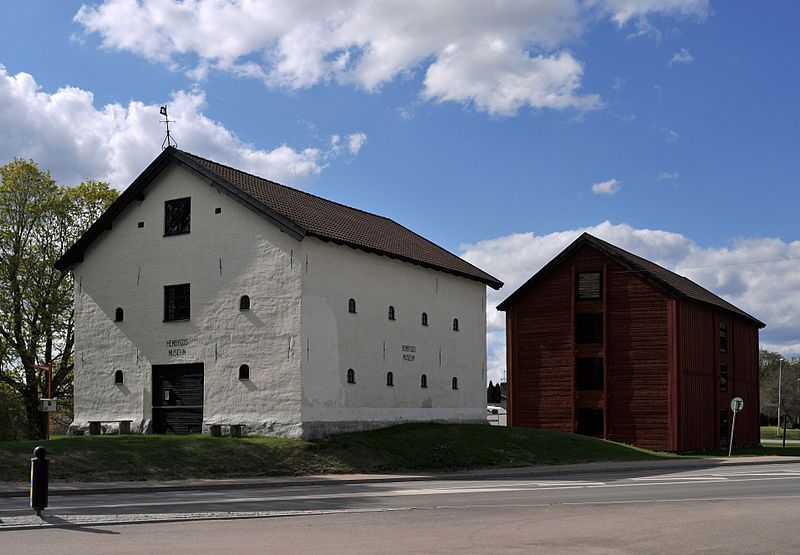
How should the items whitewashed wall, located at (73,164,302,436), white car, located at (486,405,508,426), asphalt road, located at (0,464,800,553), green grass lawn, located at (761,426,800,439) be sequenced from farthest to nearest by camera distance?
green grass lawn, located at (761,426,800,439)
white car, located at (486,405,508,426)
whitewashed wall, located at (73,164,302,436)
asphalt road, located at (0,464,800,553)

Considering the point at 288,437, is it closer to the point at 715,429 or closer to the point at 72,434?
the point at 72,434

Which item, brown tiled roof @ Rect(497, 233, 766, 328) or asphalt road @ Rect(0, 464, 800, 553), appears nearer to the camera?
asphalt road @ Rect(0, 464, 800, 553)

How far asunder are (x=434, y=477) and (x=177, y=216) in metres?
13.8

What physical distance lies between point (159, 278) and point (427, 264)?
10494mm

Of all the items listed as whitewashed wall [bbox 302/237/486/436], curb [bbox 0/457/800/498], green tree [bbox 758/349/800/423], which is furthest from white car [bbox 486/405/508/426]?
green tree [bbox 758/349/800/423]

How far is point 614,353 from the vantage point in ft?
151

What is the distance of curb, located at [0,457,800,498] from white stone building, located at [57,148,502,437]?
505 centimetres

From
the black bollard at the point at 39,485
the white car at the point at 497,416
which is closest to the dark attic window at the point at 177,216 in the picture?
the black bollard at the point at 39,485

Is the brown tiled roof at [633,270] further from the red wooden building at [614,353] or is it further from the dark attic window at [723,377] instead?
the dark attic window at [723,377]

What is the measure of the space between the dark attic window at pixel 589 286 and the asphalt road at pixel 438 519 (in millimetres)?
24820

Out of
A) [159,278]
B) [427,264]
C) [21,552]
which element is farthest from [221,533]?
[427,264]

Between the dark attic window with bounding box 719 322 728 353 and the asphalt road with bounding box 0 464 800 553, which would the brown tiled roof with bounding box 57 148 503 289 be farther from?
the dark attic window with bounding box 719 322 728 353

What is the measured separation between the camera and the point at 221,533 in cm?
1266

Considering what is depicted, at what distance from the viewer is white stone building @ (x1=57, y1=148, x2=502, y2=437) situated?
102ft
